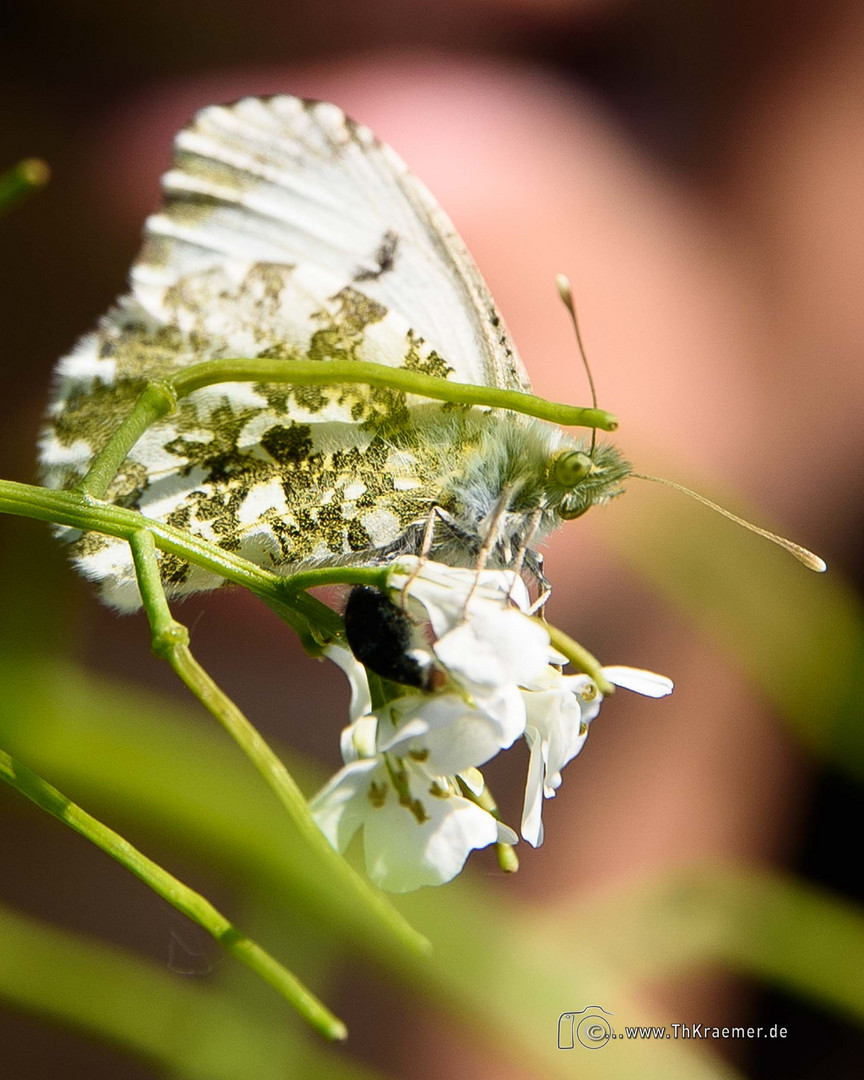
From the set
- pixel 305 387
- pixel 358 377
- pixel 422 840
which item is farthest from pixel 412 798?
pixel 305 387

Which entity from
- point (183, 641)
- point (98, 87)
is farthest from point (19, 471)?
point (183, 641)

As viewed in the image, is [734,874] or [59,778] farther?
[734,874]

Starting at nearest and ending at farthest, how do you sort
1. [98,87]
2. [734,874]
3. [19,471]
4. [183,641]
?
1. [183,641]
2. [734,874]
3. [19,471]
4. [98,87]

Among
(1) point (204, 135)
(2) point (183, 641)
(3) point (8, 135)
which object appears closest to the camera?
(2) point (183, 641)

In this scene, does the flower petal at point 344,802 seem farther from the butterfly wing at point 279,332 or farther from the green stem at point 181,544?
the butterfly wing at point 279,332

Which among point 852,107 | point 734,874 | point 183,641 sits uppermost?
point 852,107

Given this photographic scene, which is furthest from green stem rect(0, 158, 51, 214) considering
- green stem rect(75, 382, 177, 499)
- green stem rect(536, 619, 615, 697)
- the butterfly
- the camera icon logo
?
the camera icon logo

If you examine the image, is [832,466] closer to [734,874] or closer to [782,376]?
[782,376]

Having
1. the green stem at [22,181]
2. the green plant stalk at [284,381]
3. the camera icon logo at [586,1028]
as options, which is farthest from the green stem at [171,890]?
the camera icon logo at [586,1028]
